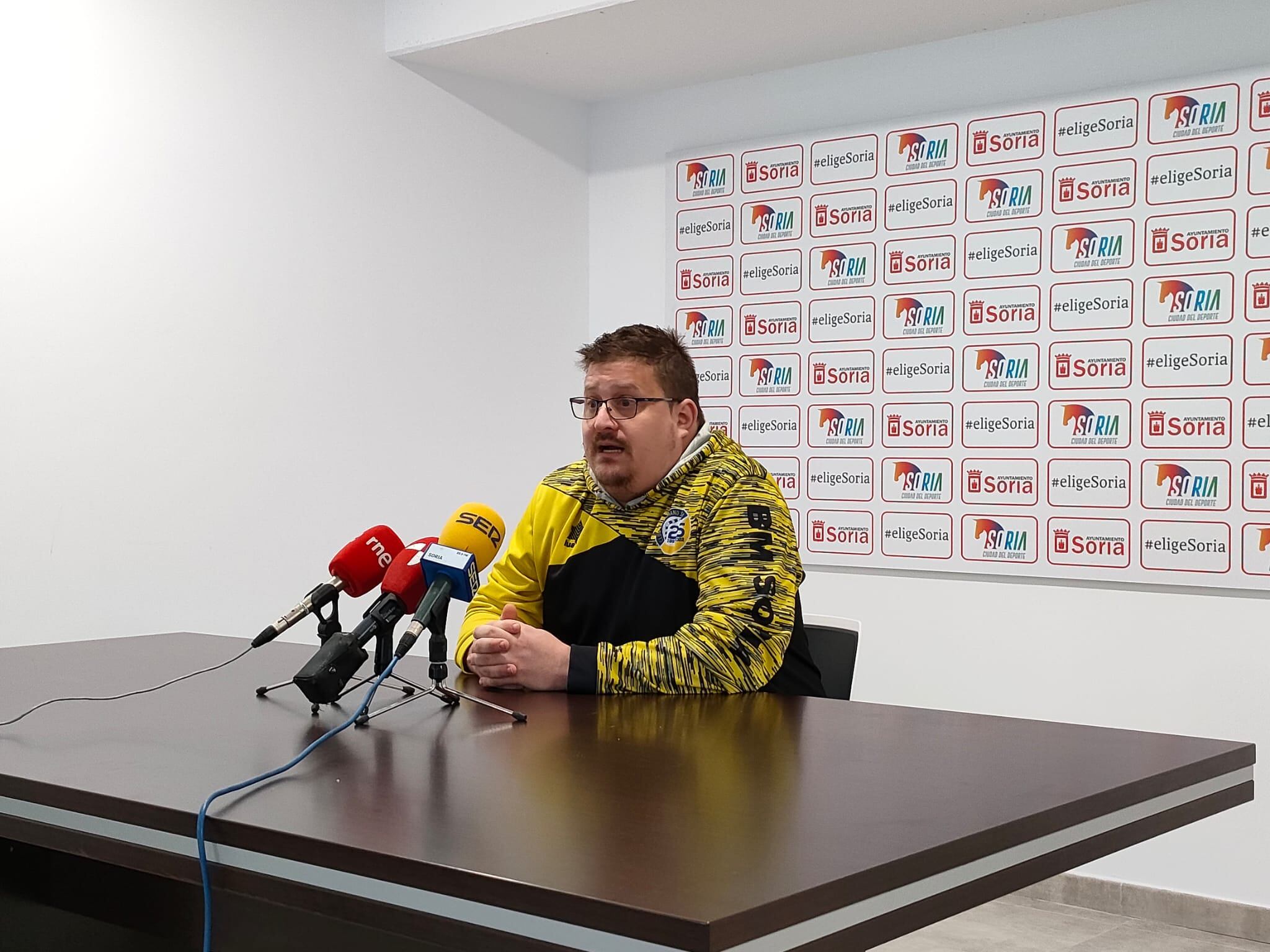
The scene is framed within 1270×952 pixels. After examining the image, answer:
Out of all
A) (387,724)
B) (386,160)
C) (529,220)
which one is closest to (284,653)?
(387,724)

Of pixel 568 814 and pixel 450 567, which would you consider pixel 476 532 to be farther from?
pixel 568 814

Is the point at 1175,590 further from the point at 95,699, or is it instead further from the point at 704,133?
the point at 95,699

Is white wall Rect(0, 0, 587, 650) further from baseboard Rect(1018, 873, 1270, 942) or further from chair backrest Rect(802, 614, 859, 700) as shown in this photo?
baseboard Rect(1018, 873, 1270, 942)

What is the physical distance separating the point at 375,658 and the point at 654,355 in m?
0.75

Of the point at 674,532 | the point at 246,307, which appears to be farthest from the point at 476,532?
the point at 246,307

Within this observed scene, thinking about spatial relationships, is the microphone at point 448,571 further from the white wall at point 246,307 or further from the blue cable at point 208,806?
the white wall at point 246,307

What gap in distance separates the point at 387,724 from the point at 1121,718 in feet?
8.37

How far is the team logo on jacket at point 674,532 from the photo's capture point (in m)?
2.24

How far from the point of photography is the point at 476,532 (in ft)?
6.52

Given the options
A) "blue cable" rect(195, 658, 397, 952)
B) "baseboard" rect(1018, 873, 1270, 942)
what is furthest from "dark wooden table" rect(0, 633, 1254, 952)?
"baseboard" rect(1018, 873, 1270, 942)

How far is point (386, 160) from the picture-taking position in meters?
4.21

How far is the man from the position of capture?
6.66 feet

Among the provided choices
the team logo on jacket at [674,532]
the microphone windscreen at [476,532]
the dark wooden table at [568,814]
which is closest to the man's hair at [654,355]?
the team logo on jacket at [674,532]

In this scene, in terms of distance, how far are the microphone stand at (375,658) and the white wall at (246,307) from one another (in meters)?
1.67
